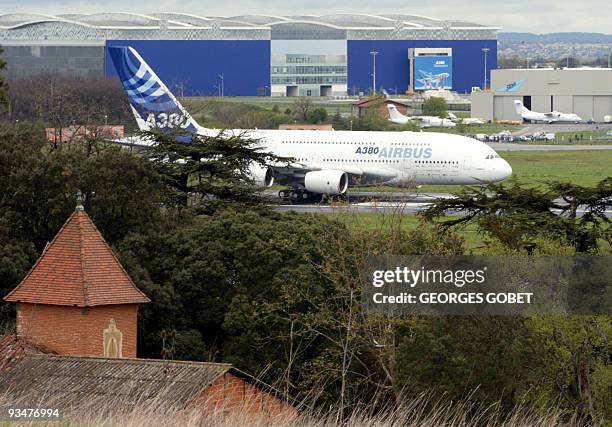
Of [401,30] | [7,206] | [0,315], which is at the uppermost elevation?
[401,30]

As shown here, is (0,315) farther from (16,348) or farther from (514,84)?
(514,84)

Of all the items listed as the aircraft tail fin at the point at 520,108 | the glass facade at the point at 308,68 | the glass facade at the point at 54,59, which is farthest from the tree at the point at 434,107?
the glass facade at the point at 54,59

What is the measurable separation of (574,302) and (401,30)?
172256 millimetres

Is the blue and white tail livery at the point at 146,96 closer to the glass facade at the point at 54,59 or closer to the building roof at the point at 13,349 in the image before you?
the building roof at the point at 13,349

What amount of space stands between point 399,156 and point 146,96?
15792 mm

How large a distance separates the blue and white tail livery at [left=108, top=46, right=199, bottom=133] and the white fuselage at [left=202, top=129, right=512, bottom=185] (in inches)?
134

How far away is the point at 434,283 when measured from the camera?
31.1m

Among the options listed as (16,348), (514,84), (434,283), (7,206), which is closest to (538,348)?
(434,283)

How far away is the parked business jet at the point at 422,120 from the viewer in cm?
13875

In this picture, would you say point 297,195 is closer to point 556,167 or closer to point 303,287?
point 556,167

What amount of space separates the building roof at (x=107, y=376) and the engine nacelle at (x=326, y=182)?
40.5m

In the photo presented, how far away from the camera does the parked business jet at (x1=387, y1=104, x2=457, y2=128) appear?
5463 inches

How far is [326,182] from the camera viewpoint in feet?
224

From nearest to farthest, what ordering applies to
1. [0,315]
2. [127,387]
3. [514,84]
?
[127,387] → [0,315] → [514,84]
